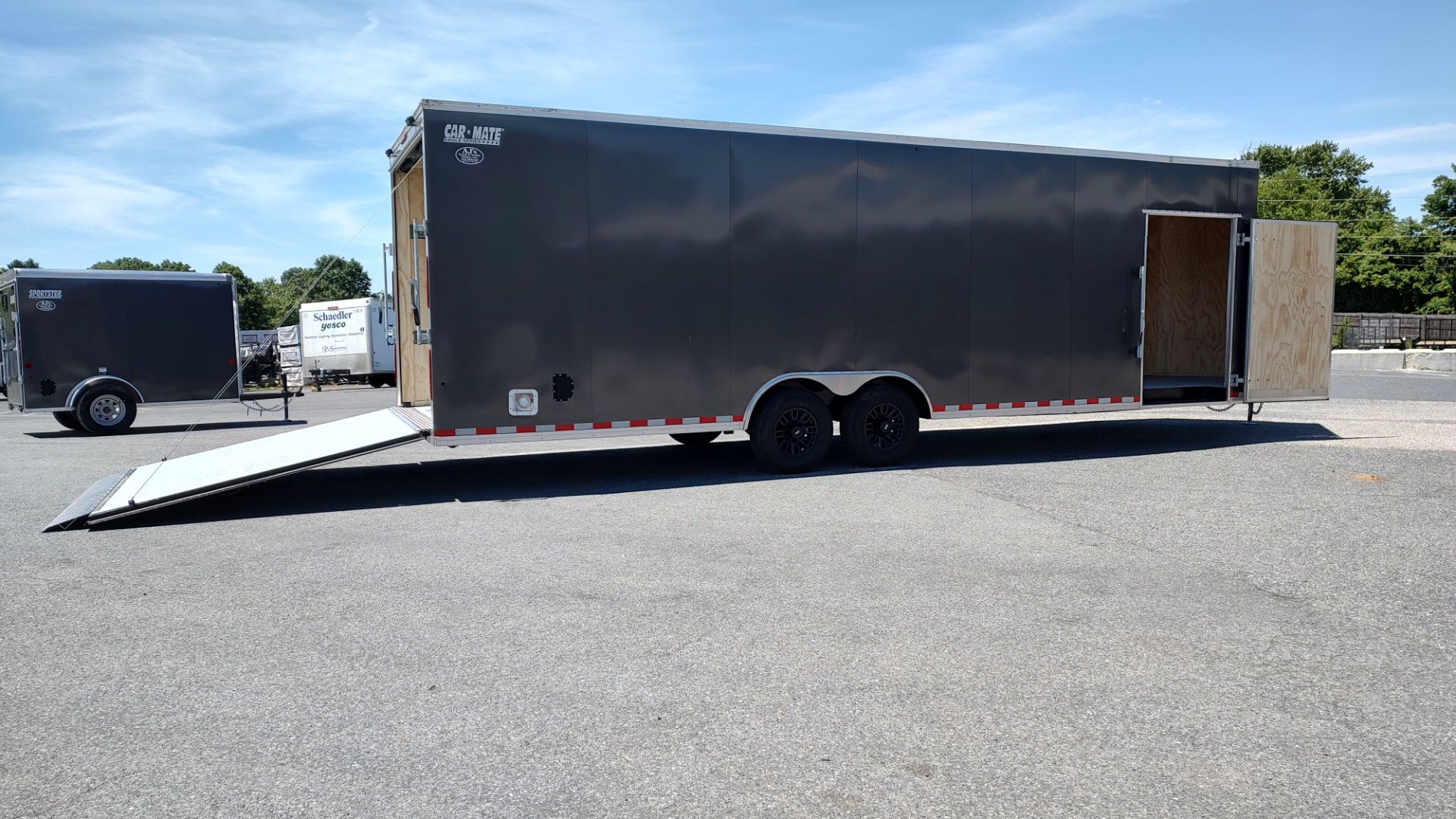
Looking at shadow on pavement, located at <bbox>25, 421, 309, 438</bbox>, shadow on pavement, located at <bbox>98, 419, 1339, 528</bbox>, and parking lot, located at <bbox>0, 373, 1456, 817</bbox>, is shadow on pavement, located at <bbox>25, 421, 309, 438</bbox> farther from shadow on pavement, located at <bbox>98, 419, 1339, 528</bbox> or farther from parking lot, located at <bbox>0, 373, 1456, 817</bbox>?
parking lot, located at <bbox>0, 373, 1456, 817</bbox>

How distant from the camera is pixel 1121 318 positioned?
10969 mm

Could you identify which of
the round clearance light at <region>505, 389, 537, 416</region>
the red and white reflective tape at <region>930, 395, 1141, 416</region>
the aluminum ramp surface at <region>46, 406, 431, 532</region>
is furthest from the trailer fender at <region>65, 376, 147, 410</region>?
the red and white reflective tape at <region>930, 395, 1141, 416</region>

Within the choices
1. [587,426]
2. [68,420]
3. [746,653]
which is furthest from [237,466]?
[68,420]

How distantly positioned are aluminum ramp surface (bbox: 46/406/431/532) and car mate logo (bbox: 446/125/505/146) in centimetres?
253

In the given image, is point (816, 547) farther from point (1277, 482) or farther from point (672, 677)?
point (1277, 482)

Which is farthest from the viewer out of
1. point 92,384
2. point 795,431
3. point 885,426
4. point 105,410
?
point 105,410

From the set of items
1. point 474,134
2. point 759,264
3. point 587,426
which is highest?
point 474,134

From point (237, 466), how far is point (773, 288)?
5.11 m

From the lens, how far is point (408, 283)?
10141mm

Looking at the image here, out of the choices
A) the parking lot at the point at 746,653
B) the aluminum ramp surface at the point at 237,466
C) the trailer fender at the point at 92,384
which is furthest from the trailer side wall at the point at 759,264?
the trailer fender at the point at 92,384

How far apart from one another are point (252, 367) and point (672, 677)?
21.2m

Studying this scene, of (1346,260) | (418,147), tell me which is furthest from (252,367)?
(1346,260)

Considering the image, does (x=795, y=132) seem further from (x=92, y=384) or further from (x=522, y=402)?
(x=92, y=384)

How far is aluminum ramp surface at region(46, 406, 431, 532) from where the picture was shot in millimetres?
7613
